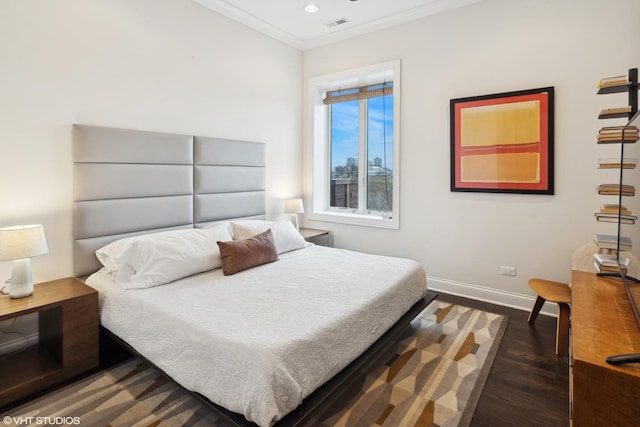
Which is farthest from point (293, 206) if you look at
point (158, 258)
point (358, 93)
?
point (158, 258)

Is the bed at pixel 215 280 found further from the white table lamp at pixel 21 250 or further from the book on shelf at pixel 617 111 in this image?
the book on shelf at pixel 617 111

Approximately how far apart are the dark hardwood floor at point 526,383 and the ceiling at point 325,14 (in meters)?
3.03

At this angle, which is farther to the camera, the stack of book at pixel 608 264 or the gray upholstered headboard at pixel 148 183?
the gray upholstered headboard at pixel 148 183

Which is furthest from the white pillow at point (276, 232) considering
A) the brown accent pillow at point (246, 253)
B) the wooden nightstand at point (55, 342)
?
Result: the wooden nightstand at point (55, 342)

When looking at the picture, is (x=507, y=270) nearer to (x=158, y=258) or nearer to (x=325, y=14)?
(x=158, y=258)

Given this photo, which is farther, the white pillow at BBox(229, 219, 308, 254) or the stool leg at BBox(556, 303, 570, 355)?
the white pillow at BBox(229, 219, 308, 254)

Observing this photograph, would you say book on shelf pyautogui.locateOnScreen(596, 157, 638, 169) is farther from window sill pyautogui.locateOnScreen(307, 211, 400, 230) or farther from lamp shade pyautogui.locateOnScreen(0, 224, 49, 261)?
lamp shade pyautogui.locateOnScreen(0, 224, 49, 261)

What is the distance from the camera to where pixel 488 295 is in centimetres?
340

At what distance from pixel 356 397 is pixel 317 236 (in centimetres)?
238

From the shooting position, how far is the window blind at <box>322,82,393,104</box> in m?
4.12

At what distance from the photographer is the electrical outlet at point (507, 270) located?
3250mm

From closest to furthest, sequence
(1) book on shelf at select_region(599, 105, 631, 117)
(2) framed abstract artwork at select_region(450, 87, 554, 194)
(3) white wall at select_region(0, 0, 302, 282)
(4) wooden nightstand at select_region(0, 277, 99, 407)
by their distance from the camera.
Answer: (4) wooden nightstand at select_region(0, 277, 99, 407) < (1) book on shelf at select_region(599, 105, 631, 117) < (3) white wall at select_region(0, 0, 302, 282) < (2) framed abstract artwork at select_region(450, 87, 554, 194)

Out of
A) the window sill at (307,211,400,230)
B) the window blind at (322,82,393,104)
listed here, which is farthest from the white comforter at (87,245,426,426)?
the window blind at (322,82,393,104)

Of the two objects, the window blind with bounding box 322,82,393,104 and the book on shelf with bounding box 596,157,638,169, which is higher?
the window blind with bounding box 322,82,393,104
